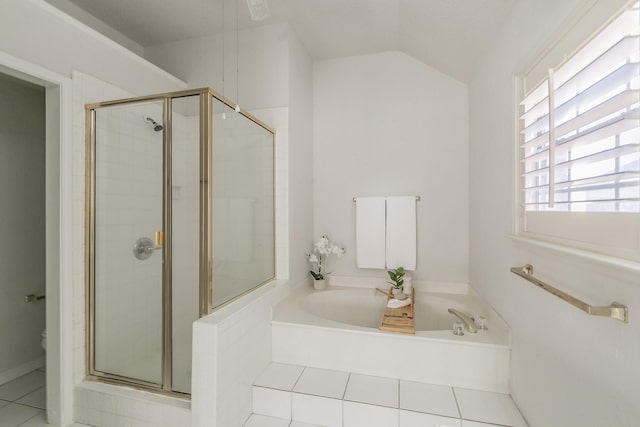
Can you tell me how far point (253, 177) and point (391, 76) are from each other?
1554 millimetres

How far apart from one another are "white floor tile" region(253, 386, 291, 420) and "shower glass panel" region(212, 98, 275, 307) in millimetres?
539

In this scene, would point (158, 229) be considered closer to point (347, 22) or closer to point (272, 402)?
point (272, 402)

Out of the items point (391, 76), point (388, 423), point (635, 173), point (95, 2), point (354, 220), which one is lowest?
point (388, 423)

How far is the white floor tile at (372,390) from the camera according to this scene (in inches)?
57.5

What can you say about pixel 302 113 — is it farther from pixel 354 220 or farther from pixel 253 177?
pixel 354 220

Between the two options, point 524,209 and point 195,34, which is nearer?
point 524,209

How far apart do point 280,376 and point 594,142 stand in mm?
1746

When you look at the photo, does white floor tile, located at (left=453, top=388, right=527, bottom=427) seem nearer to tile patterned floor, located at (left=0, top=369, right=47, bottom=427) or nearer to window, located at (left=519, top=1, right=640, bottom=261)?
window, located at (left=519, top=1, right=640, bottom=261)

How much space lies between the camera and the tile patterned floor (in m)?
1.54

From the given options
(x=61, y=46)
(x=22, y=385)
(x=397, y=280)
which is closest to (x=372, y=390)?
(x=397, y=280)

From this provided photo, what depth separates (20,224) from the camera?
2.11m

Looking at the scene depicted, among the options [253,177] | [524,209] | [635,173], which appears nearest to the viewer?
[635,173]

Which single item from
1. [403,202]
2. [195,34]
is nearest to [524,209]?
[403,202]

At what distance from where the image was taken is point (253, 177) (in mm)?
1893
